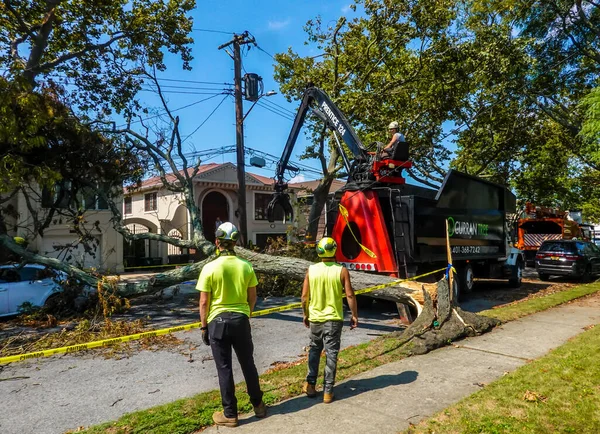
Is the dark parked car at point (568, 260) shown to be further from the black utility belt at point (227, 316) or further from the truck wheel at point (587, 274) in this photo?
the black utility belt at point (227, 316)

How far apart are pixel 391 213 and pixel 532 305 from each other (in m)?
4.05

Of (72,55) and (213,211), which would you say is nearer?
(72,55)

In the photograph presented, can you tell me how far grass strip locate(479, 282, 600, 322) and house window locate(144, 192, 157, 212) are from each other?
22810 mm

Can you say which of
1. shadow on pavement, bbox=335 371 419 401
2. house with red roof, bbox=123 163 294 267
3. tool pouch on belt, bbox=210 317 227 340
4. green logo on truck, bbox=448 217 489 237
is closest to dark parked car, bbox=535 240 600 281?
green logo on truck, bbox=448 217 489 237

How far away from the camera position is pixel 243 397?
15.2 ft

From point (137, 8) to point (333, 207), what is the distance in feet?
25.0

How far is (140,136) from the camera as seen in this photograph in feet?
38.7

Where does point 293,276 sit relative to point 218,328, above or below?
above

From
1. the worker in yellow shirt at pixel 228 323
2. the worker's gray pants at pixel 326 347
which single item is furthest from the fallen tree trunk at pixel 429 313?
the worker in yellow shirt at pixel 228 323

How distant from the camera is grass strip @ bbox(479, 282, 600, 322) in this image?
9.01 m

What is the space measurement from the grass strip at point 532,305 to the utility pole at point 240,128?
25.4 ft

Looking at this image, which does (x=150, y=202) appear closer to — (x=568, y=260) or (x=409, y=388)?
(x=568, y=260)

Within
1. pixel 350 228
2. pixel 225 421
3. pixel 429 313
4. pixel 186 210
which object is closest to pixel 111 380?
pixel 225 421

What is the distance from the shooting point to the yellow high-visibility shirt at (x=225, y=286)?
415 centimetres
